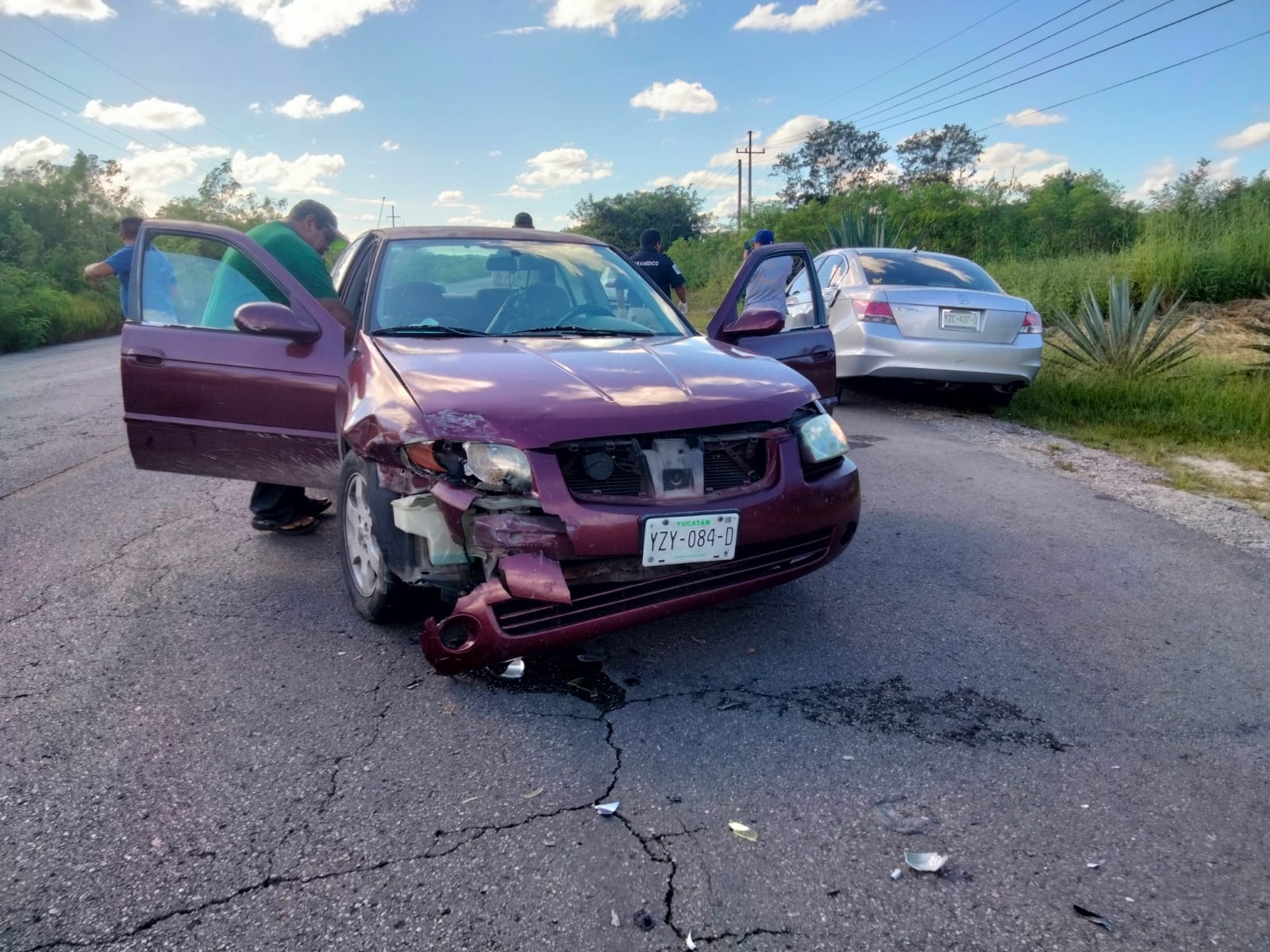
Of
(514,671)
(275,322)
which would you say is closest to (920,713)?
(514,671)

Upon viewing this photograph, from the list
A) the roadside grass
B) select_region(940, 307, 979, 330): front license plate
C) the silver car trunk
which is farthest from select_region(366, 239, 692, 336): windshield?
select_region(940, 307, 979, 330): front license plate

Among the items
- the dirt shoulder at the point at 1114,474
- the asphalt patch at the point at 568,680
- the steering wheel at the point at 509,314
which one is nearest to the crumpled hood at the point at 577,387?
the steering wheel at the point at 509,314

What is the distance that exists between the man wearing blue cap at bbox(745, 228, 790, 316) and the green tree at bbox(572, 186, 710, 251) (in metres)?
51.6

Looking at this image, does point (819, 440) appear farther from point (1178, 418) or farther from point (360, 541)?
point (1178, 418)

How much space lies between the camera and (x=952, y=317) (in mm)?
8086

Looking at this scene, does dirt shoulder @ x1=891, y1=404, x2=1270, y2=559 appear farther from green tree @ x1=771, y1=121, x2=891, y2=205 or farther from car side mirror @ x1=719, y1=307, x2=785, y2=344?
green tree @ x1=771, y1=121, x2=891, y2=205

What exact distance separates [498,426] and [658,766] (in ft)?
3.70

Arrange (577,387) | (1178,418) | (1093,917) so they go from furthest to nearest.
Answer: (1178,418)
(577,387)
(1093,917)

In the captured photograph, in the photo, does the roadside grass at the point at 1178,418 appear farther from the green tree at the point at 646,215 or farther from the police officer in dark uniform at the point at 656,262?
the green tree at the point at 646,215

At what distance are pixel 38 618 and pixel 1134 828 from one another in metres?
3.92

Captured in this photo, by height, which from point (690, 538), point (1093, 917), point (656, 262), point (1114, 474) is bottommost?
point (1093, 917)

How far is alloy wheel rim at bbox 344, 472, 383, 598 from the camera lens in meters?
3.33

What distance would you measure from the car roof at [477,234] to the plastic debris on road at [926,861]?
11.3 ft

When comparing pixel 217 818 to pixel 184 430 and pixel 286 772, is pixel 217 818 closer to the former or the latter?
pixel 286 772
